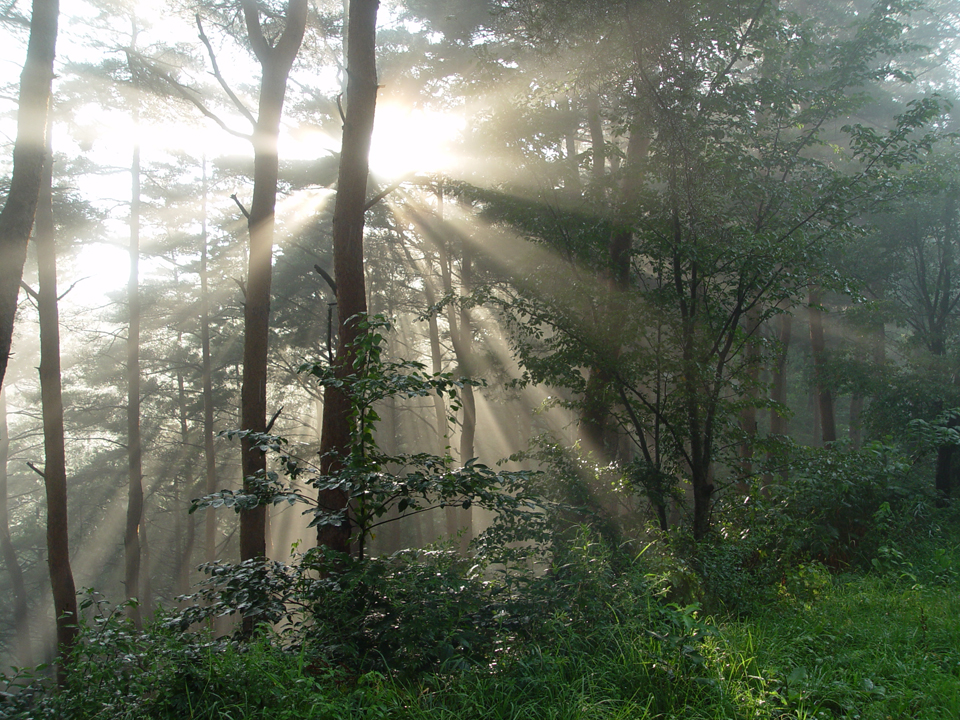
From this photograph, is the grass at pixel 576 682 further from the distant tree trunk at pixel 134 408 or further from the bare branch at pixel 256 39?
the distant tree trunk at pixel 134 408

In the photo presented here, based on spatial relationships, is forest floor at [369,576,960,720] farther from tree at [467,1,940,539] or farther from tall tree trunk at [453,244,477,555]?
tall tree trunk at [453,244,477,555]

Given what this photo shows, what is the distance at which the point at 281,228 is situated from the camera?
16719 millimetres

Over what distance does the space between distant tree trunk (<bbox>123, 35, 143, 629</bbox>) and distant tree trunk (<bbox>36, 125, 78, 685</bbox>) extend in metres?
3.88

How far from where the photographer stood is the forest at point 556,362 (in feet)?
10.3

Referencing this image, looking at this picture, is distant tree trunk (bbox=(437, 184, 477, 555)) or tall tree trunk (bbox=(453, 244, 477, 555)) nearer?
tall tree trunk (bbox=(453, 244, 477, 555))

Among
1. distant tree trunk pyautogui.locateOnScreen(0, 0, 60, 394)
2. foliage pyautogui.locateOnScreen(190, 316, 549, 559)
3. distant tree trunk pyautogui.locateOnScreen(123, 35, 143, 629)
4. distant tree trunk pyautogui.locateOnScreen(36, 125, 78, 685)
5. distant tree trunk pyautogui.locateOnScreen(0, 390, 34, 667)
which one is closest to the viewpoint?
foliage pyautogui.locateOnScreen(190, 316, 549, 559)

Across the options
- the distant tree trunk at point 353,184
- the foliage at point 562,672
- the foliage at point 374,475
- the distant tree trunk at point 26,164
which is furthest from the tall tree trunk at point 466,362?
the foliage at point 562,672

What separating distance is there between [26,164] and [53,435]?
484cm

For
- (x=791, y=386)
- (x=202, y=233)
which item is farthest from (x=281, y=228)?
(x=791, y=386)

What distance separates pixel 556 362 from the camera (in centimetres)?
716

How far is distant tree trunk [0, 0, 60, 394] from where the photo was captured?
563cm

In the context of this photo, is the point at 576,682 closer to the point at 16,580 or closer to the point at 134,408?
the point at 134,408

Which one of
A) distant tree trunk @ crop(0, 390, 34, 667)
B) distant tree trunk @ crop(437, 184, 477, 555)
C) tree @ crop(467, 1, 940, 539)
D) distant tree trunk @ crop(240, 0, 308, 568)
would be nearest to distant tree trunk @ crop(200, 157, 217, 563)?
distant tree trunk @ crop(0, 390, 34, 667)

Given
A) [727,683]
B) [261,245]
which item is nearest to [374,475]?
[727,683]
